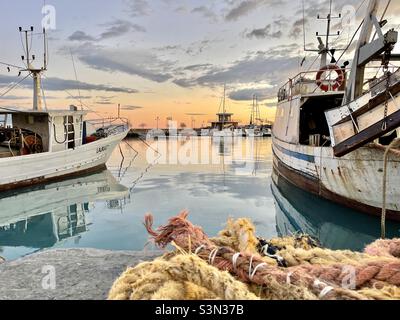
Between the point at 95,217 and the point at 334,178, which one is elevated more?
the point at 334,178

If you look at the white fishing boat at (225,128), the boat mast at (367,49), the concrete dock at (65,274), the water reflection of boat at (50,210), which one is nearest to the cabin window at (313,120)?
the boat mast at (367,49)

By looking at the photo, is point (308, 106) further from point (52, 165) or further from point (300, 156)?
point (52, 165)

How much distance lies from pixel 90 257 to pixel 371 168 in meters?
8.25

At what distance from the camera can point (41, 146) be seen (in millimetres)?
19422

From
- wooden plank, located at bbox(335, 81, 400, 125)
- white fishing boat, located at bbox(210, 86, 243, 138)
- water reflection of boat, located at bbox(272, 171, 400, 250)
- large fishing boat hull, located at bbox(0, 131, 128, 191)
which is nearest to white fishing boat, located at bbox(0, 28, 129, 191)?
large fishing boat hull, located at bbox(0, 131, 128, 191)

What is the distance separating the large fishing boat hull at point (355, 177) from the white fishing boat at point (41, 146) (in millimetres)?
13711

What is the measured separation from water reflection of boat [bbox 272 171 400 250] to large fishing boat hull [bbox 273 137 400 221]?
1.02 feet

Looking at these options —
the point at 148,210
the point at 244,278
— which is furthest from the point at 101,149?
the point at 244,278

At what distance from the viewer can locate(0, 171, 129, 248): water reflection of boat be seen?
9688 mm

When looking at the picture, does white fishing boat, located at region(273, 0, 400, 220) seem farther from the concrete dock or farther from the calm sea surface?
the concrete dock

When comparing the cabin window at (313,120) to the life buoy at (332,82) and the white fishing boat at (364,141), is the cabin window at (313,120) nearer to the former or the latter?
the life buoy at (332,82)
